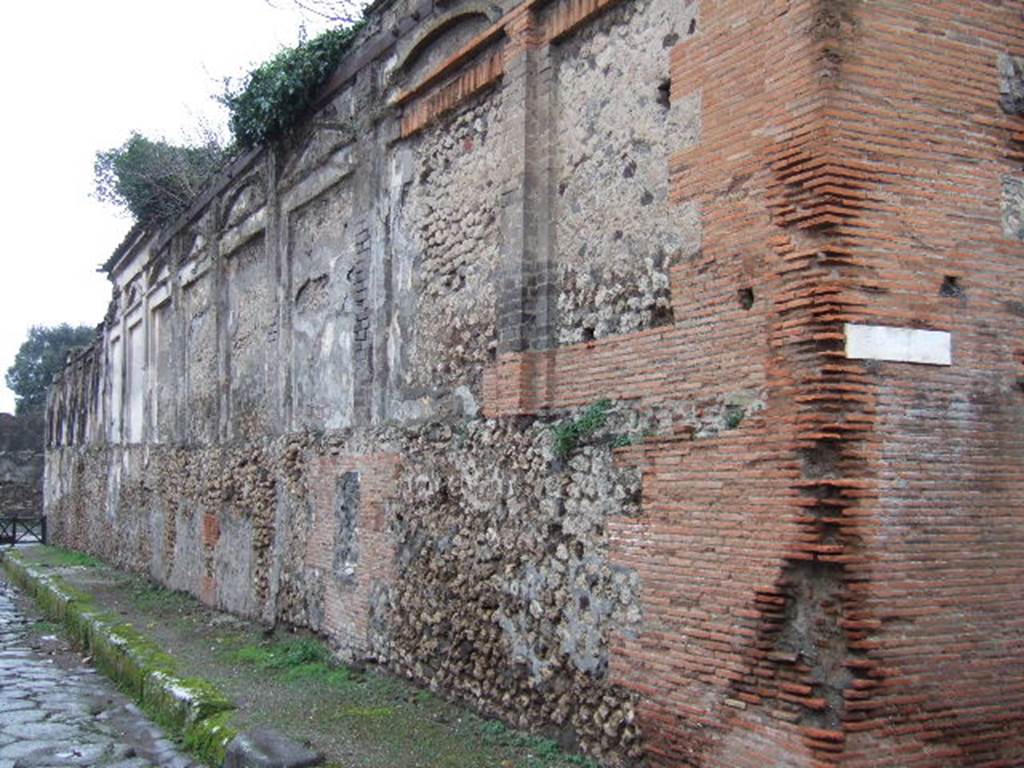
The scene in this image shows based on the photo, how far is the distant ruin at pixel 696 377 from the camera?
4.27 metres

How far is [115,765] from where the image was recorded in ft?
21.1

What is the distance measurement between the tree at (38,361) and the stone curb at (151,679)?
33.7m

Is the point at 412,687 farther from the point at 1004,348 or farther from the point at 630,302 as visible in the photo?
the point at 1004,348

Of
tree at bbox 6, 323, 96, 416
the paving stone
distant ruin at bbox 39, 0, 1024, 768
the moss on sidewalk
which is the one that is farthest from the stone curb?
tree at bbox 6, 323, 96, 416

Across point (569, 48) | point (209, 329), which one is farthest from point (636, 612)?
point (209, 329)

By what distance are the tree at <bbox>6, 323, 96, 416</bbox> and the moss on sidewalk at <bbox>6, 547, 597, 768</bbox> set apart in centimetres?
3575

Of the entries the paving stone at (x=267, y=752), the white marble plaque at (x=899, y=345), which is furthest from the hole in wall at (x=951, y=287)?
the paving stone at (x=267, y=752)

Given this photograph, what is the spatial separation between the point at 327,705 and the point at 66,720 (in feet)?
6.75

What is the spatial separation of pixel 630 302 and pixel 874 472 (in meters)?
1.70

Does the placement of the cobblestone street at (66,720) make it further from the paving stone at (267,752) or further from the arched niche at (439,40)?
the arched niche at (439,40)

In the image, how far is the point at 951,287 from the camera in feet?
14.9

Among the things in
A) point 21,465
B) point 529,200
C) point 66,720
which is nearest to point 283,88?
point 529,200

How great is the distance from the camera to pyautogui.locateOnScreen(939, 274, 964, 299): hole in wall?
4516mm

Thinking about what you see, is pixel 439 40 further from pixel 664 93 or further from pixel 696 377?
pixel 696 377
